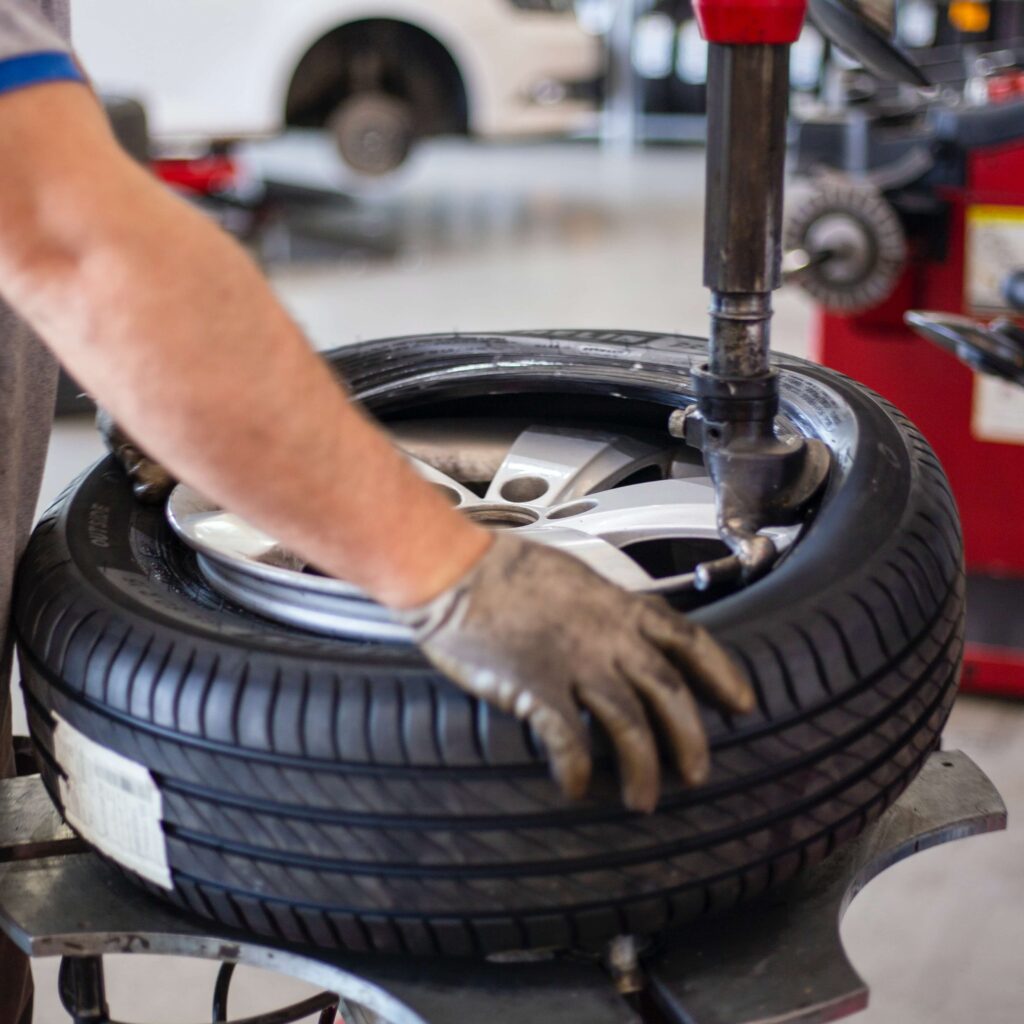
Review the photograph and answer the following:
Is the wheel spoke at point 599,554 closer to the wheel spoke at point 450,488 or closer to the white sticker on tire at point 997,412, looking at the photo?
the wheel spoke at point 450,488

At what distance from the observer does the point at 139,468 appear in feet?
3.16

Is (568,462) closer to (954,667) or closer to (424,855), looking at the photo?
(954,667)

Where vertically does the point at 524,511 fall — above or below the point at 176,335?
below

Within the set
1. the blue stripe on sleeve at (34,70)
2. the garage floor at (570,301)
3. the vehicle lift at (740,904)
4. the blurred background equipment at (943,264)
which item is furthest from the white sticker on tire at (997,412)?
the blue stripe on sleeve at (34,70)

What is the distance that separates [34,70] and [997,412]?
194 cm

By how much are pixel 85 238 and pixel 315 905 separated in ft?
1.12

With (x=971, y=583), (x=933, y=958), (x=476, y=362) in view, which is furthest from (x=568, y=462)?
(x=971, y=583)

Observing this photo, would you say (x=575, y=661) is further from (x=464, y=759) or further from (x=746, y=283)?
(x=746, y=283)

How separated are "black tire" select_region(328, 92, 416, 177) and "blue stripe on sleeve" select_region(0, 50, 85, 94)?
5.00 metres

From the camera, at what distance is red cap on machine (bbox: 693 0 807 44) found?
2.42ft

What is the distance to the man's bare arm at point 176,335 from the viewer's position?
572 millimetres

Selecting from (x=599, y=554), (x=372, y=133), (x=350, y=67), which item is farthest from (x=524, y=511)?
(x=350, y=67)

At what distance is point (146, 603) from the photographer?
757 millimetres

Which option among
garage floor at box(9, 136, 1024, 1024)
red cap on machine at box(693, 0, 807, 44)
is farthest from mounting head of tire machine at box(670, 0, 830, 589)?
garage floor at box(9, 136, 1024, 1024)
